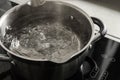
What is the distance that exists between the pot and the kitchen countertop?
109 millimetres

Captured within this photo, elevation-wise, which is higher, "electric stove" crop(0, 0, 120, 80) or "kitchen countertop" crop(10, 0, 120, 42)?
"kitchen countertop" crop(10, 0, 120, 42)

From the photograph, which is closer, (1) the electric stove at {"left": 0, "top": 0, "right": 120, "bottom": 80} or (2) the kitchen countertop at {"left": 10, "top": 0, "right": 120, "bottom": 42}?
(1) the electric stove at {"left": 0, "top": 0, "right": 120, "bottom": 80}

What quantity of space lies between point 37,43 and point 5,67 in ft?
0.37

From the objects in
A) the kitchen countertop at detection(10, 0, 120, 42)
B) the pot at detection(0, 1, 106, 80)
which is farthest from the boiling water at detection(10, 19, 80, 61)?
the kitchen countertop at detection(10, 0, 120, 42)

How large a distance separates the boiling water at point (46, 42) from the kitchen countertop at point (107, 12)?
0.42 feet

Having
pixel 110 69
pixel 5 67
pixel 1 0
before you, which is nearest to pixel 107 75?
pixel 110 69

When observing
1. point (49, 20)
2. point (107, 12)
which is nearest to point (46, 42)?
point (49, 20)

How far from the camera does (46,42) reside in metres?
0.64

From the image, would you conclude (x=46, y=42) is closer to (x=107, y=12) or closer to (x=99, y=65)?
(x=99, y=65)

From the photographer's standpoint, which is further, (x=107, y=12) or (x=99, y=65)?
(x=107, y=12)

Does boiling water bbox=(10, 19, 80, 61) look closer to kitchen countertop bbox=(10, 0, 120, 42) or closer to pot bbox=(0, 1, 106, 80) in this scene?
pot bbox=(0, 1, 106, 80)

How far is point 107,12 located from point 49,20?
0.72 feet

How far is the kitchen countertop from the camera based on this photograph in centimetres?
73

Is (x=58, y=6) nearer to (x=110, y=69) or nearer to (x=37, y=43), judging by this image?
(x=37, y=43)
